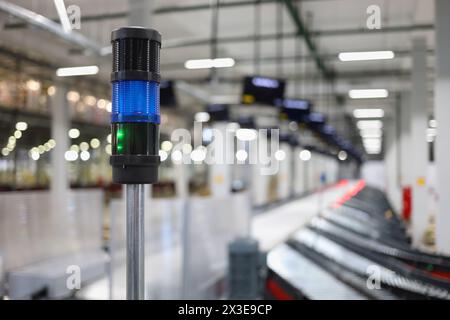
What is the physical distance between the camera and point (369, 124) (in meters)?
26.6

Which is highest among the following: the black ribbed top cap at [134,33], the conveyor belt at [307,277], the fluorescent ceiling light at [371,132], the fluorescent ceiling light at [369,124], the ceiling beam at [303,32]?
the ceiling beam at [303,32]

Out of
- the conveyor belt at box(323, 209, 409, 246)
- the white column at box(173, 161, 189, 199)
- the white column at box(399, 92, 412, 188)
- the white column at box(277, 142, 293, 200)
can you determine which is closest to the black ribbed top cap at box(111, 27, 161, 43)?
the conveyor belt at box(323, 209, 409, 246)

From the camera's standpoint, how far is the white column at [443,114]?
22.7ft

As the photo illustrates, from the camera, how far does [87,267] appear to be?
4793 mm

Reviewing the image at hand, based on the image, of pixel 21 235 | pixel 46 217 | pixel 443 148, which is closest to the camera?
pixel 21 235

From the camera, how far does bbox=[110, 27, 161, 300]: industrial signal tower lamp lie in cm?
114

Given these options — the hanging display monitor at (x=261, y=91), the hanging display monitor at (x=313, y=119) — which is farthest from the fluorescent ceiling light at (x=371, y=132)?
the hanging display monitor at (x=261, y=91)

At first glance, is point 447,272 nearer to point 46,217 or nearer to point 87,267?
point 87,267

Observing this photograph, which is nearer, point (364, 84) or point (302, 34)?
point (302, 34)

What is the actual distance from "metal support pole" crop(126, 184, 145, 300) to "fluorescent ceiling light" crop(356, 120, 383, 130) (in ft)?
80.0

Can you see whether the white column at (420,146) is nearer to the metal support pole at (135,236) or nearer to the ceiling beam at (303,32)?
the ceiling beam at (303,32)

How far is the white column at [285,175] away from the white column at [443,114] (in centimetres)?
1678

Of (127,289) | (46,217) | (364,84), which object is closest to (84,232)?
(46,217)

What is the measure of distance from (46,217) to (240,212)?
3.01 meters
